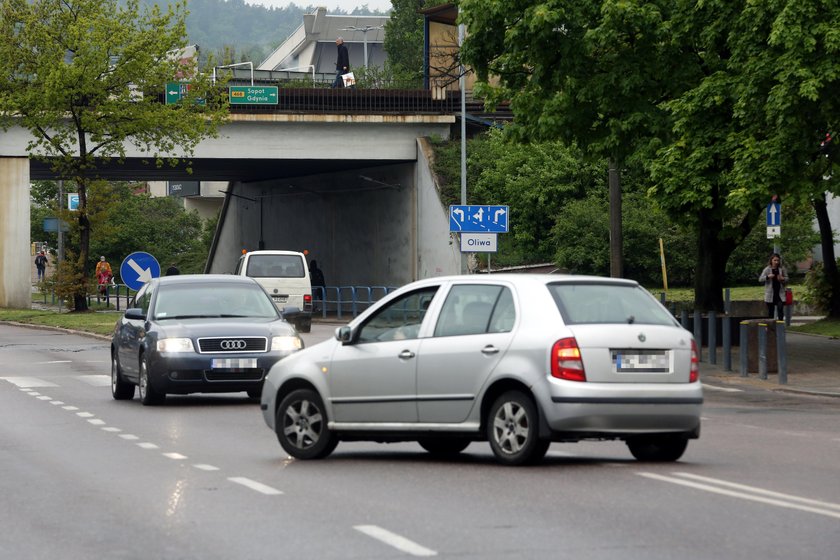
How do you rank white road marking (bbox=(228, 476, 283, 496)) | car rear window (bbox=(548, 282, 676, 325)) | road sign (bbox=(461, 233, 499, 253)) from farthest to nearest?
road sign (bbox=(461, 233, 499, 253)) < car rear window (bbox=(548, 282, 676, 325)) < white road marking (bbox=(228, 476, 283, 496))

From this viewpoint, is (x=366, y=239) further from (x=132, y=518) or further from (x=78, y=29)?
(x=132, y=518)

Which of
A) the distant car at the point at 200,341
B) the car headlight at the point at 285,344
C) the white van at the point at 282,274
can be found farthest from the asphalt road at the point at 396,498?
the white van at the point at 282,274

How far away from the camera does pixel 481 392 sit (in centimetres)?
1222

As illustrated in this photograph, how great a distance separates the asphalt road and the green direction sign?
37.6 m

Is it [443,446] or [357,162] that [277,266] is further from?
[443,446]

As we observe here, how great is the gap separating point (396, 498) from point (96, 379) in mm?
14900

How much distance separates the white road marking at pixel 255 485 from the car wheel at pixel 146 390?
24.9 ft

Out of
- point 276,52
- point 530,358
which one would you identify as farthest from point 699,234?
point 276,52

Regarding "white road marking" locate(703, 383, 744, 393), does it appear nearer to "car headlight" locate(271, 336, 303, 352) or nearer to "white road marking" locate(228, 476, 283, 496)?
"car headlight" locate(271, 336, 303, 352)

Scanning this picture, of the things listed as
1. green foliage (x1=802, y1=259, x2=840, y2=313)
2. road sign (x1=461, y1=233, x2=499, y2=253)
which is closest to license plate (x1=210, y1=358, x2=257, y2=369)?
road sign (x1=461, y1=233, x2=499, y2=253)

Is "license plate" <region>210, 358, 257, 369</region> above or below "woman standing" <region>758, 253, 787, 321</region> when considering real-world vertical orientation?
below

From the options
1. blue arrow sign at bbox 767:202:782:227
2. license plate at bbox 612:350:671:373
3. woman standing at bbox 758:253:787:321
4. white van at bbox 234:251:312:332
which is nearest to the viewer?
license plate at bbox 612:350:671:373

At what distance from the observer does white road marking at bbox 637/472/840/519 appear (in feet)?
32.4

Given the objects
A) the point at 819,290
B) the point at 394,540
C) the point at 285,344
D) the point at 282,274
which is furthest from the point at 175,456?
the point at 819,290
